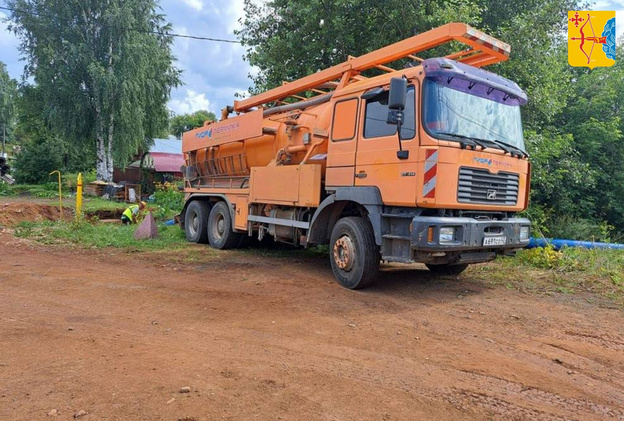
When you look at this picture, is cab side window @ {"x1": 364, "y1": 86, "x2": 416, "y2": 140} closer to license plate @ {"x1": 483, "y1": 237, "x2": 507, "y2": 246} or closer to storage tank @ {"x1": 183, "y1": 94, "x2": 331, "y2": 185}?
storage tank @ {"x1": 183, "y1": 94, "x2": 331, "y2": 185}

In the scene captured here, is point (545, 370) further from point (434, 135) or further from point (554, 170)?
point (554, 170)

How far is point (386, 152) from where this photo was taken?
6.14 m

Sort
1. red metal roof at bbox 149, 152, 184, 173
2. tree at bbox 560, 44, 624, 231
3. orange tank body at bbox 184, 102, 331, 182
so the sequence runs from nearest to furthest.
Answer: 1. orange tank body at bbox 184, 102, 331, 182
2. tree at bbox 560, 44, 624, 231
3. red metal roof at bbox 149, 152, 184, 173

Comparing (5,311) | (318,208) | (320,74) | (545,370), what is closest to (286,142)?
(320,74)

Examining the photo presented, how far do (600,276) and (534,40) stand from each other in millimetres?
7016

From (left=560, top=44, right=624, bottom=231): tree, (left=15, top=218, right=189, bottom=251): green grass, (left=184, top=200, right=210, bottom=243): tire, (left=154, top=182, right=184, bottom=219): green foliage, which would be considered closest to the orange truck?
(left=184, top=200, right=210, bottom=243): tire

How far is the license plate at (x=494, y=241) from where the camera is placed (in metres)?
5.96

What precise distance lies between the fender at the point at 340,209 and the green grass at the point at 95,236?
4448 mm

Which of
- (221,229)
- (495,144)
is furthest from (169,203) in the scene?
(495,144)

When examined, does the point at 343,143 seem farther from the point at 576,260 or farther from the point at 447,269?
the point at 576,260

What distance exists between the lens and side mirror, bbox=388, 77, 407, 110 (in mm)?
5574

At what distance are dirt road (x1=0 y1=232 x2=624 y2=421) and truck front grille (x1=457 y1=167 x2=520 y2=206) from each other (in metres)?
1.32

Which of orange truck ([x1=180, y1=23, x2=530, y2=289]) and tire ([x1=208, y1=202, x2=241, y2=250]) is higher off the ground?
orange truck ([x1=180, y1=23, x2=530, y2=289])

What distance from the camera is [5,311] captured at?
5.00 meters
